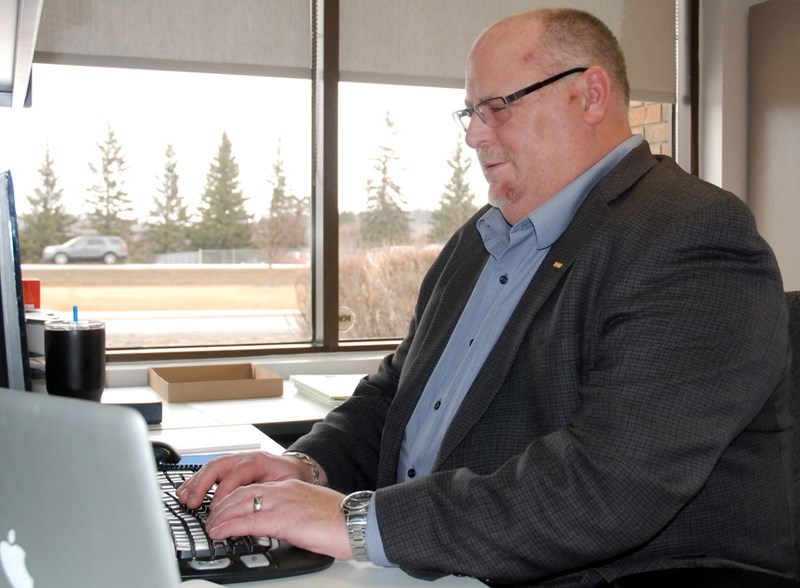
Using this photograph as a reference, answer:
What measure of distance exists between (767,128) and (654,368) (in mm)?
2397

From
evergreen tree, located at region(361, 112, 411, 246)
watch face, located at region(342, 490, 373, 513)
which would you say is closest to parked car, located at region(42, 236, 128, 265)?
evergreen tree, located at region(361, 112, 411, 246)

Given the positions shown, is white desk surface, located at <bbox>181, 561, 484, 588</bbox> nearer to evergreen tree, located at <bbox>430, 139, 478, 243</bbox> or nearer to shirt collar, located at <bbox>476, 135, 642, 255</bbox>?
shirt collar, located at <bbox>476, 135, 642, 255</bbox>

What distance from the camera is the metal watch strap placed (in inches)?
58.5

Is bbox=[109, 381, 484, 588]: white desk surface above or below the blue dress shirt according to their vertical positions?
below

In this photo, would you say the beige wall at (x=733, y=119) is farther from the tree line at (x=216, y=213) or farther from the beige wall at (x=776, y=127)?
the tree line at (x=216, y=213)

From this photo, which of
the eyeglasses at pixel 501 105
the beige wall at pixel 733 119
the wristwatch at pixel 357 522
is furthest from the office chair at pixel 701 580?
the beige wall at pixel 733 119

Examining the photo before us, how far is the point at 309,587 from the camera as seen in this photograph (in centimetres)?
94

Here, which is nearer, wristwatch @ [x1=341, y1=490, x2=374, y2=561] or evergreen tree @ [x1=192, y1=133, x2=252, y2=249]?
wristwatch @ [x1=341, y1=490, x2=374, y2=561]

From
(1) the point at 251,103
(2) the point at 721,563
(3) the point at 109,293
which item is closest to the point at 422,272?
(1) the point at 251,103

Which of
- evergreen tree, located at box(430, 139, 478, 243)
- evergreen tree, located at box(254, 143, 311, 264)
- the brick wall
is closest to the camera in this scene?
evergreen tree, located at box(254, 143, 311, 264)

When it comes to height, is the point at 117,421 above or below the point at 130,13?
below

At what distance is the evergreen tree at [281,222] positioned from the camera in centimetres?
287

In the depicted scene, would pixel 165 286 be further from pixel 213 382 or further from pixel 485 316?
pixel 485 316

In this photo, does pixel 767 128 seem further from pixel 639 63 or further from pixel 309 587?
pixel 309 587
